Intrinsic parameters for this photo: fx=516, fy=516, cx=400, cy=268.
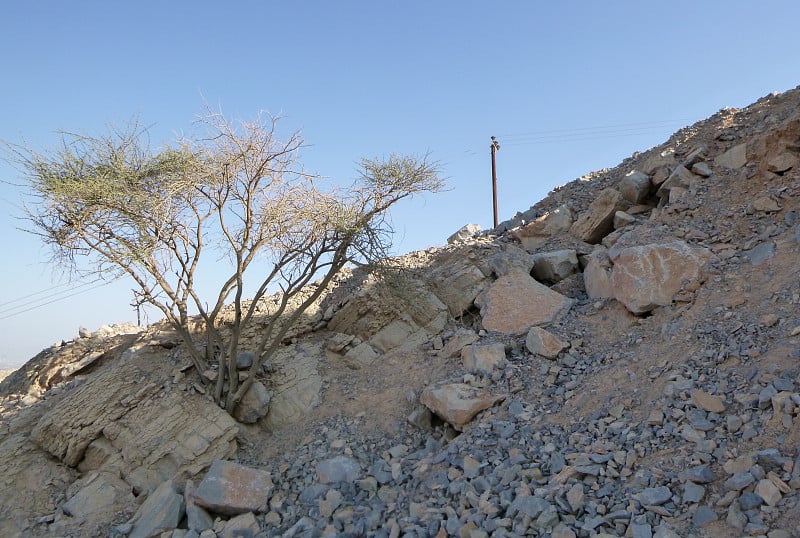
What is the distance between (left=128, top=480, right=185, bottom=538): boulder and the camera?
555 cm

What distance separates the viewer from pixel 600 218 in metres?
10.1

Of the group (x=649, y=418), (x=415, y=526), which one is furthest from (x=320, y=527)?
(x=649, y=418)

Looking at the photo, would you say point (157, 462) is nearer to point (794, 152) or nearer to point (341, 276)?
point (341, 276)

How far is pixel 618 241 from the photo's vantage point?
28.7 ft

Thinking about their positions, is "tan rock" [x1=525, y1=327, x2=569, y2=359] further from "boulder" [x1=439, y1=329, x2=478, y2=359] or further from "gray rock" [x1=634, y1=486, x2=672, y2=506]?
"gray rock" [x1=634, y1=486, x2=672, y2=506]

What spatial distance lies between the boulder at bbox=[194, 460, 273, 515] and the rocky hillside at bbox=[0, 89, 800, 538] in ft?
0.08

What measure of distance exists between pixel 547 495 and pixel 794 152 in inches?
287

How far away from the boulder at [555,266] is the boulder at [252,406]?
17.1 ft

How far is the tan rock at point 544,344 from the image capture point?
701 centimetres

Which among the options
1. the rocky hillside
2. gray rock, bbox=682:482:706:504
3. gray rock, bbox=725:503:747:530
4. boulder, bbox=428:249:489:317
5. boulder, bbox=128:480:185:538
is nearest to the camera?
gray rock, bbox=725:503:747:530

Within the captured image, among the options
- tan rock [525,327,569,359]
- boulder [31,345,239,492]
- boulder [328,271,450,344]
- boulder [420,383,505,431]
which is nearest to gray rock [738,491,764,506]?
boulder [420,383,505,431]

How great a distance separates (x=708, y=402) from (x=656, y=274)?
9.69 ft

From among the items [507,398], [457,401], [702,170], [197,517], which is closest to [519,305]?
[507,398]

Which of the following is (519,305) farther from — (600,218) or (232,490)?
(232,490)
